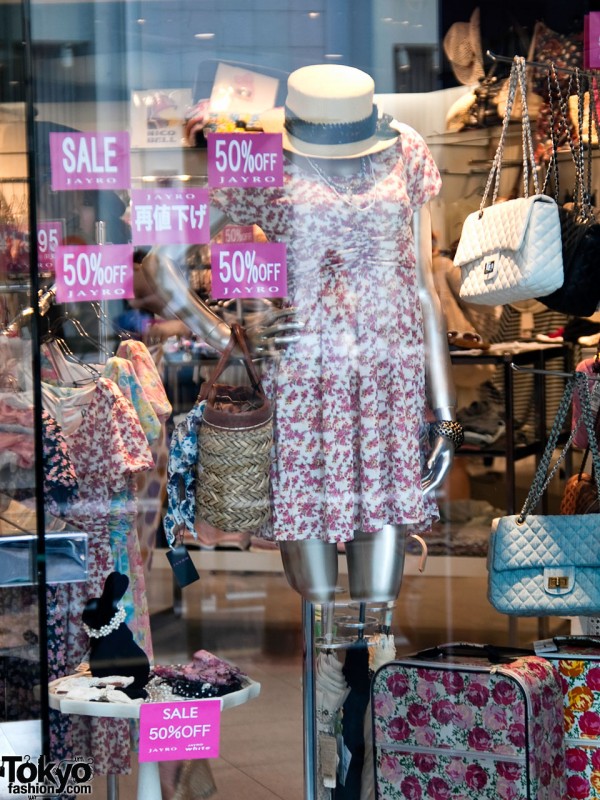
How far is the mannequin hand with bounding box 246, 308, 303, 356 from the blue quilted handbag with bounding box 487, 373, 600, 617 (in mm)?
632

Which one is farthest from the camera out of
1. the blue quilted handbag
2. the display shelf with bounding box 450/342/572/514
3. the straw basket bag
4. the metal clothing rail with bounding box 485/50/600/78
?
the display shelf with bounding box 450/342/572/514

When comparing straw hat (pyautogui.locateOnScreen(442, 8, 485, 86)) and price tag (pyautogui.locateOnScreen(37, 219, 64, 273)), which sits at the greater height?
straw hat (pyautogui.locateOnScreen(442, 8, 485, 86))

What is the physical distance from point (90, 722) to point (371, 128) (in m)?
1.40

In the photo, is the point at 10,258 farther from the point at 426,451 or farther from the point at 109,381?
the point at 426,451

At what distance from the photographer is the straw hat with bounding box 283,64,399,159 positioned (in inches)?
96.1

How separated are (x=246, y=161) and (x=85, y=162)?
329 mm

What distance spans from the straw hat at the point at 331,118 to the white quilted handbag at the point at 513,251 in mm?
282

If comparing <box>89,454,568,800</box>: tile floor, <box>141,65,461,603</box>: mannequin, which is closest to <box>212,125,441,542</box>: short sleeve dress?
<box>141,65,461,603</box>: mannequin

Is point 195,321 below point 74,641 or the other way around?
the other way around

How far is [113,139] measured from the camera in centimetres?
249

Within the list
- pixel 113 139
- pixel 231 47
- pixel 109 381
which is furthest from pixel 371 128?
pixel 109 381

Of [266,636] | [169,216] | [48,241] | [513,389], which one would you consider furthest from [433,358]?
[513,389]

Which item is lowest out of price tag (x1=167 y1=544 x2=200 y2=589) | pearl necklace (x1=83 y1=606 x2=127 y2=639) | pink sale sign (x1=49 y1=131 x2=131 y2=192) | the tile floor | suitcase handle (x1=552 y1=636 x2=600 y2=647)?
the tile floor

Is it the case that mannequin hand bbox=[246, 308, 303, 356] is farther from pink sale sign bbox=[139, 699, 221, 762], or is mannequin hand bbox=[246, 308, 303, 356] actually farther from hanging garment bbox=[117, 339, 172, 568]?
pink sale sign bbox=[139, 699, 221, 762]
